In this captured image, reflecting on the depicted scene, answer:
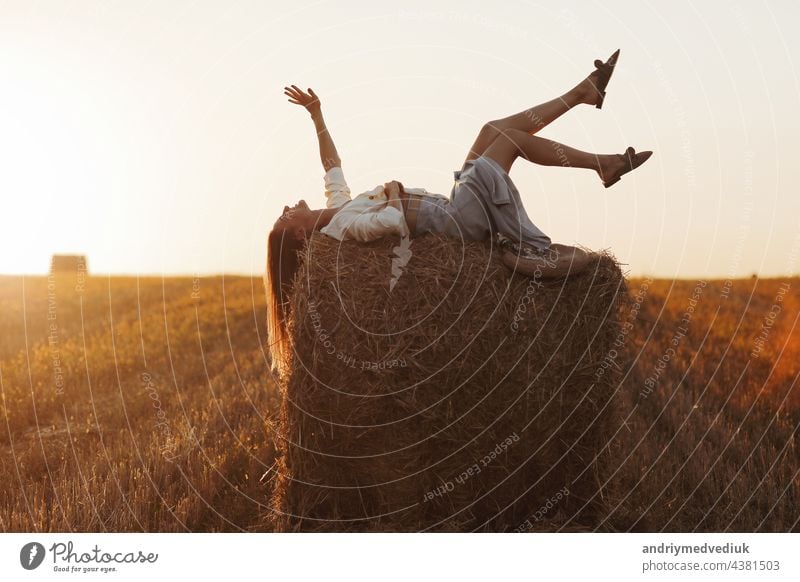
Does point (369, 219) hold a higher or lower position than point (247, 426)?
higher

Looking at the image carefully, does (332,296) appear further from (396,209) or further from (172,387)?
(172,387)

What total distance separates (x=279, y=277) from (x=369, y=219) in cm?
84

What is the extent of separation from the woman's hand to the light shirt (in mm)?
1001

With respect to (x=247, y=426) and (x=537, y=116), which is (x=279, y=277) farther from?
(x=537, y=116)

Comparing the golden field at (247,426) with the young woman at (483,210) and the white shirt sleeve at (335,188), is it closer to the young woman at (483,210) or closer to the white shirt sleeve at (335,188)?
the young woman at (483,210)

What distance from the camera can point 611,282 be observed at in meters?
4.75

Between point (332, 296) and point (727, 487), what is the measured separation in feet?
9.16

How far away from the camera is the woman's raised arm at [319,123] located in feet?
17.9

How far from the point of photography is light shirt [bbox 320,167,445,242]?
4.50 meters

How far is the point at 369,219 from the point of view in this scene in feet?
14.8

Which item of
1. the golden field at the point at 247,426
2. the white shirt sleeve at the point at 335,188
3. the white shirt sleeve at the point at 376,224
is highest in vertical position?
the white shirt sleeve at the point at 335,188

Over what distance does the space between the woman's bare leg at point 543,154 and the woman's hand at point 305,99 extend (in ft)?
4.46

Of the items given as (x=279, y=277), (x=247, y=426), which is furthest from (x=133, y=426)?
(x=279, y=277)

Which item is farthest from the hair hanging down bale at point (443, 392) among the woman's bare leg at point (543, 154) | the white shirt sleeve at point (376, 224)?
the woman's bare leg at point (543, 154)
